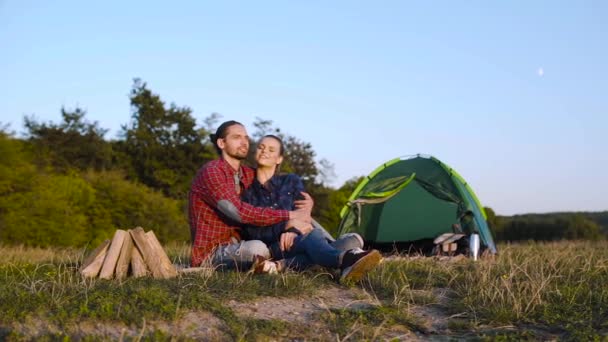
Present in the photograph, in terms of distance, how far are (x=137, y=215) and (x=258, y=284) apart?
13.3 metres

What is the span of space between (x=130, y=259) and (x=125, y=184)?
1245 centimetres

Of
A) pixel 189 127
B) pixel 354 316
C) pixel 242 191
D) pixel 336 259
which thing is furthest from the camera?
pixel 189 127

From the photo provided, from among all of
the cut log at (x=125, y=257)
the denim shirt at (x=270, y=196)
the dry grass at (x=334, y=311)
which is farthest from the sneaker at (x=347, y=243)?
the cut log at (x=125, y=257)

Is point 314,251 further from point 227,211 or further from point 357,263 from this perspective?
point 227,211

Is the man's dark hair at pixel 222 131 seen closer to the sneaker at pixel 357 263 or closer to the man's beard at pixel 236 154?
the man's beard at pixel 236 154

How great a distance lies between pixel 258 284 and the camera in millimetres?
4832

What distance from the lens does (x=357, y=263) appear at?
5062mm

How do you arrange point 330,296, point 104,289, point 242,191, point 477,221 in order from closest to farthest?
point 104,289, point 330,296, point 242,191, point 477,221

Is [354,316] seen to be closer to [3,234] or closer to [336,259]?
[336,259]

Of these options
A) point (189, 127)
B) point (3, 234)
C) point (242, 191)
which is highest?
point (189, 127)

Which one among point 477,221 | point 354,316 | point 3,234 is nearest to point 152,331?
point 354,316

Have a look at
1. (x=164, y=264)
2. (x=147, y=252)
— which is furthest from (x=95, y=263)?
(x=164, y=264)

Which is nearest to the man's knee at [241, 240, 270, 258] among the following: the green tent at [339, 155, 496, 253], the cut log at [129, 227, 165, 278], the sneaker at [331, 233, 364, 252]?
the sneaker at [331, 233, 364, 252]

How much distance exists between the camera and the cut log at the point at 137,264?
5.32 metres
